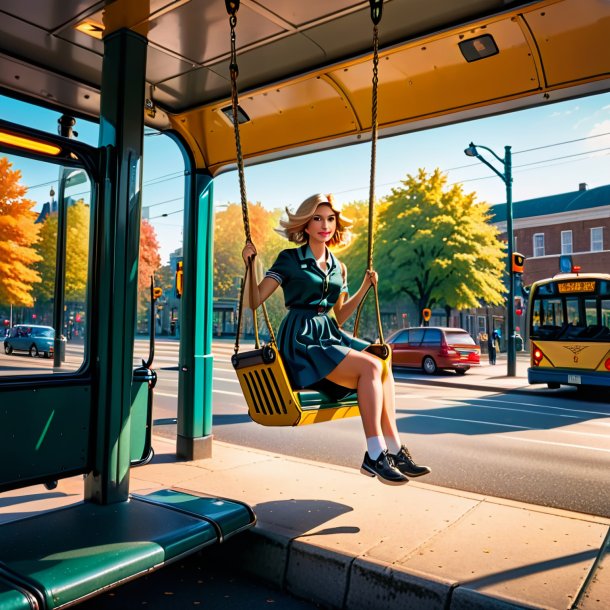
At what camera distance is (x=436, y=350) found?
19.4m

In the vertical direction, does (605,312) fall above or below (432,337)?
above

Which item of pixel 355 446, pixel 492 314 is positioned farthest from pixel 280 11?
pixel 492 314

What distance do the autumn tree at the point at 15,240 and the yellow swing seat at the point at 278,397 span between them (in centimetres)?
132

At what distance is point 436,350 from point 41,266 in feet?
55.3

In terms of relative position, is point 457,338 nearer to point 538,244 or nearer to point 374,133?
point 374,133

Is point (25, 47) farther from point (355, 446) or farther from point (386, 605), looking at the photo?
point (355, 446)

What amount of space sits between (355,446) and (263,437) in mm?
1392

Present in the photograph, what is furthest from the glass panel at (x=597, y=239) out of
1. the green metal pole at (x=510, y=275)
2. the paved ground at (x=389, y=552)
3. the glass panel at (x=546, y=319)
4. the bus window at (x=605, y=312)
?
the paved ground at (x=389, y=552)

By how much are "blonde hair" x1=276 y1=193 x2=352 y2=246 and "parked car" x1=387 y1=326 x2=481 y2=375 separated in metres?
15.5

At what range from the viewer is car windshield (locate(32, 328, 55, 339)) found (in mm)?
3484

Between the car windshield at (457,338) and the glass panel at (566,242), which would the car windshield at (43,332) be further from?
the glass panel at (566,242)

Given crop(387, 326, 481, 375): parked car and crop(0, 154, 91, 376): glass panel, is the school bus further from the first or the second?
crop(387, 326, 481, 375): parked car

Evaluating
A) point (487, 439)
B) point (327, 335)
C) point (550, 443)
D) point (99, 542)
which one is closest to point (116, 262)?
point (327, 335)

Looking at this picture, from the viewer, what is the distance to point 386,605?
2967mm
